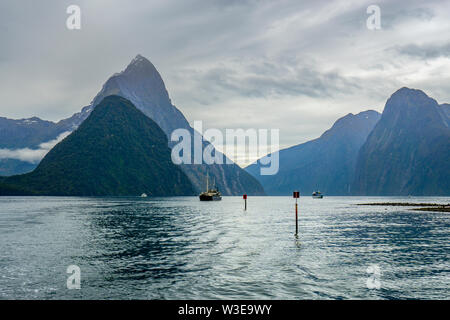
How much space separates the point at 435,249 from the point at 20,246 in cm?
3743

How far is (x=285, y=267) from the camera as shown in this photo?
2417 cm

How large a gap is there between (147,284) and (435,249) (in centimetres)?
2666

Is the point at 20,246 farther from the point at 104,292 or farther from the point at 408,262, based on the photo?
the point at 408,262

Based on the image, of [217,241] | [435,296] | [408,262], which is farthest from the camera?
[217,241]

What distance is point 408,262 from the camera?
26.5 meters

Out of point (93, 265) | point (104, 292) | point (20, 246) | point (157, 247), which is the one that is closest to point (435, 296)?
point (104, 292)
